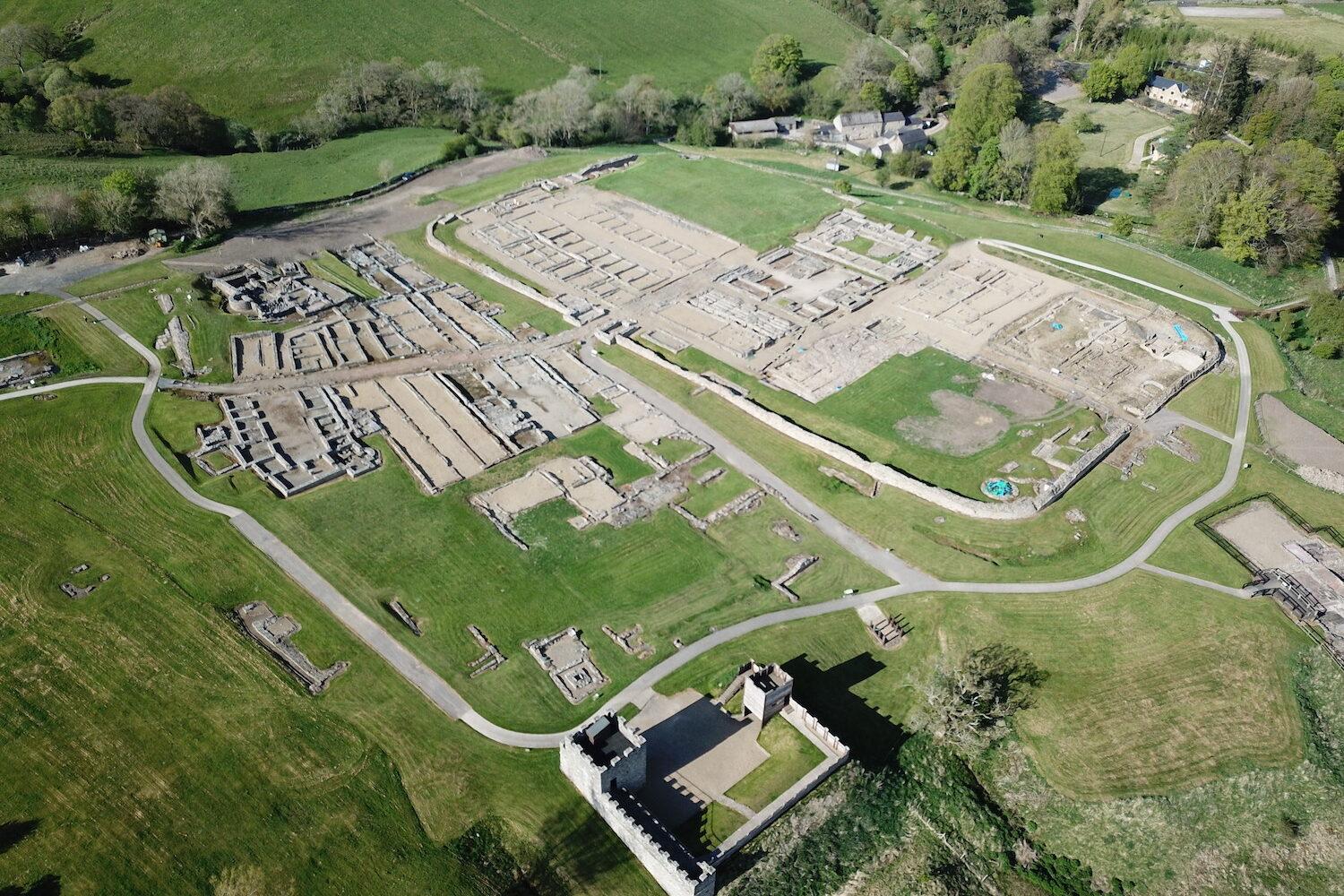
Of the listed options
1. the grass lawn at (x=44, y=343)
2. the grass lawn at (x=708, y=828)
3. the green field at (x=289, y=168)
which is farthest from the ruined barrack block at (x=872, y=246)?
the grass lawn at (x=44, y=343)

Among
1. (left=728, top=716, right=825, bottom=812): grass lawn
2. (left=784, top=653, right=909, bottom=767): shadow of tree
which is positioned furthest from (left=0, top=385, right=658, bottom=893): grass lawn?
(left=784, top=653, right=909, bottom=767): shadow of tree

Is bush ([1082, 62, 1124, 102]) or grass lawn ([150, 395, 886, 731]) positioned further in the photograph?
bush ([1082, 62, 1124, 102])

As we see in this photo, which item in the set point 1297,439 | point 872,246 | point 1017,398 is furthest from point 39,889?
point 872,246

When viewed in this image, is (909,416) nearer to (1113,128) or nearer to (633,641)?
(633,641)

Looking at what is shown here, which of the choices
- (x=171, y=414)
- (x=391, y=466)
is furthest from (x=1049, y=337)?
(x=171, y=414)

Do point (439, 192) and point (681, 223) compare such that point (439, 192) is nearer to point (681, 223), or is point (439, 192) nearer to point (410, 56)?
point (681, 223)

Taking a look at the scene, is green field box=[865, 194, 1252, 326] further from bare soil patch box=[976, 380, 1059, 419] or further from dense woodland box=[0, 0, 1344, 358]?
bare soil patch box=[976, 380, 1059, 419]

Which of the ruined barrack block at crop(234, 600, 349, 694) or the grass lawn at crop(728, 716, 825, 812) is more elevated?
the ruined barrack block at crop(234, 600, 349, 694)
